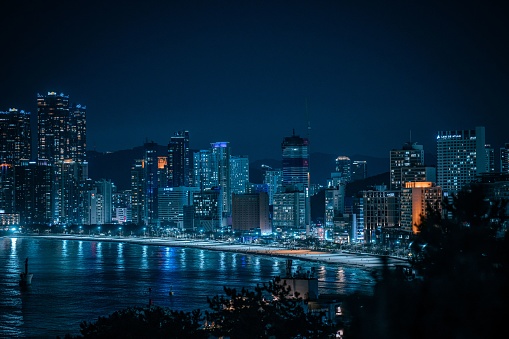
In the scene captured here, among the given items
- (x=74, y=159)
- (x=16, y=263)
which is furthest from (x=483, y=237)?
(x=74, y=159)

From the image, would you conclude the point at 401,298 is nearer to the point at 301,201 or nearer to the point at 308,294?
the point at 308,294

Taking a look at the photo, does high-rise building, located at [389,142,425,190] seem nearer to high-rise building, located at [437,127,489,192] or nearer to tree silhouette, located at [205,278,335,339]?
high-rise building, located at [437,127,489,192]

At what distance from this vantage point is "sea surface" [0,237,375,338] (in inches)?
754

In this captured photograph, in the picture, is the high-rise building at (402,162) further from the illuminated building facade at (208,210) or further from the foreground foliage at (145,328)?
the foreground foliage at (145,328)

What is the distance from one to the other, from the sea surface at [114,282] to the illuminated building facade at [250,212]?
90.9 feet

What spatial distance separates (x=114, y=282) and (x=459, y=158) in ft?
138

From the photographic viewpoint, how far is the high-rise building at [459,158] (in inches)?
2457

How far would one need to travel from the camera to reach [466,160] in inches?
2479

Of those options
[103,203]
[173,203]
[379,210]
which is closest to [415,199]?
[379,210]

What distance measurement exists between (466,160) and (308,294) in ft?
169

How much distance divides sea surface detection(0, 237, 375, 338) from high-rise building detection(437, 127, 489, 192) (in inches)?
959

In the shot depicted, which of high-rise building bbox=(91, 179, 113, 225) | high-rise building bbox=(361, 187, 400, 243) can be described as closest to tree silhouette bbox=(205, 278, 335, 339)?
high-rise building bbox=(361, 187, 400, 243)

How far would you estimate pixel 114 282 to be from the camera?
91.7 feet

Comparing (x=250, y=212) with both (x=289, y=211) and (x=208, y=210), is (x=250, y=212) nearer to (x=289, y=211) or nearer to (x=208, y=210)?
(x=289, y=211)
